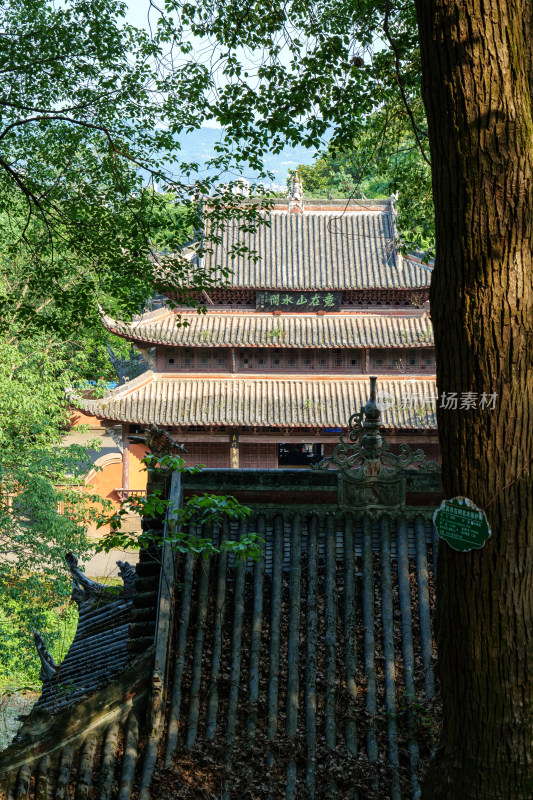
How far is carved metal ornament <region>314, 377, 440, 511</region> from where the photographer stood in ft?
19.3

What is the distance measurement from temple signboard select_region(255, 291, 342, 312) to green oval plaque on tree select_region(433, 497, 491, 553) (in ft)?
58.7

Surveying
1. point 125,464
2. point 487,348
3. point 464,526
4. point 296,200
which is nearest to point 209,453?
point 125,464

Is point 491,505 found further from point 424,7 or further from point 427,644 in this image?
point 427,644

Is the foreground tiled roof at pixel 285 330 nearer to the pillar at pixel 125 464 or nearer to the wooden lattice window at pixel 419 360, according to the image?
the wooden lattice window at pixel 419 360

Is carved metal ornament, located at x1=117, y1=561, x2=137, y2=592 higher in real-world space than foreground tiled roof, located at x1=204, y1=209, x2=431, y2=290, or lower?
lower

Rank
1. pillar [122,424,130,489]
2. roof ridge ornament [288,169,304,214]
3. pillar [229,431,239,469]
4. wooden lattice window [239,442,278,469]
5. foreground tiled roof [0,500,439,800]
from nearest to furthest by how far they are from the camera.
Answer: foreground tiled roof [0,500,439,800] → pillar [229,431,239,469] → wooden lattice window [239,442,278,469] → pillar [122,424,130,489] → roof ridge ornament [288,169,304,214]

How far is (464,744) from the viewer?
3156 millimetres

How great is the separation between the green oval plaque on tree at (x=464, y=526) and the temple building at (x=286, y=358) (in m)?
16.2

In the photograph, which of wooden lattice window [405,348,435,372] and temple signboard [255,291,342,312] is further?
temple signboard [255,291,342,312]

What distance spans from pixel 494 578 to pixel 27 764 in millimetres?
3181

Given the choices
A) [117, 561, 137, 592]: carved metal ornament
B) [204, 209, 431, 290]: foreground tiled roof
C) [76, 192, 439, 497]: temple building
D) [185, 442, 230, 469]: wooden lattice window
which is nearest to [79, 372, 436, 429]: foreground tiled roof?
[76, 192, 439, 497]: temple building

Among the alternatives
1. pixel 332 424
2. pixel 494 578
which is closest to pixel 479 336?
pixel 494 578

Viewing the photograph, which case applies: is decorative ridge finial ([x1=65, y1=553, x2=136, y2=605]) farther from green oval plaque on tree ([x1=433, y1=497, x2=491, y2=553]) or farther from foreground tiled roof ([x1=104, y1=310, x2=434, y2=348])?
foreground tiled roof ([x1=104, y1=310, x2=434, y2=348])

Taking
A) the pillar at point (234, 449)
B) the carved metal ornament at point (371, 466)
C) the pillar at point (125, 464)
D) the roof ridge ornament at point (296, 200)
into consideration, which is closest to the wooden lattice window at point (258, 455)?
the pillar at point (234, 449)
